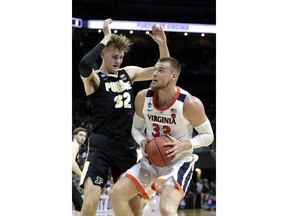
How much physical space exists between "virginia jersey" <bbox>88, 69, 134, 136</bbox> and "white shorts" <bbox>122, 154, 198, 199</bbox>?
0.46 metres

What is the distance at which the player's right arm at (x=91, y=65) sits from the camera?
185 inches

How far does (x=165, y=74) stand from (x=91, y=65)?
0.67m

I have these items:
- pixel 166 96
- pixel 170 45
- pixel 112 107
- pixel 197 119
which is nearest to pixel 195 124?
pixel 197 119

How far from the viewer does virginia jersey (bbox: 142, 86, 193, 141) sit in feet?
15.3

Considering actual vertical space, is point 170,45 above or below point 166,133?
above

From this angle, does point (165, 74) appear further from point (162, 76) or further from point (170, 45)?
point (170, 45)

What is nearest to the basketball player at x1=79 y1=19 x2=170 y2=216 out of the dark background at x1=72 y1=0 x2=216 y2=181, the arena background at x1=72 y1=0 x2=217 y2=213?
the arena background at x1=72 y1=0 x2=217 y2=213

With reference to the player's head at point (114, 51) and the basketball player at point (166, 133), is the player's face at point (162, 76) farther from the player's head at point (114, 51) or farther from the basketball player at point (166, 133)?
the player's head at point (114, 51)

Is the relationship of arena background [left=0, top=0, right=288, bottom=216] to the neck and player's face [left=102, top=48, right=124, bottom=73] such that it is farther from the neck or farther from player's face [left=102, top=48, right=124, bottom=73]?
player's face [left=102, top=48, right=124, bottom=73]

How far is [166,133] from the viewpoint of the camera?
15.5 feet
